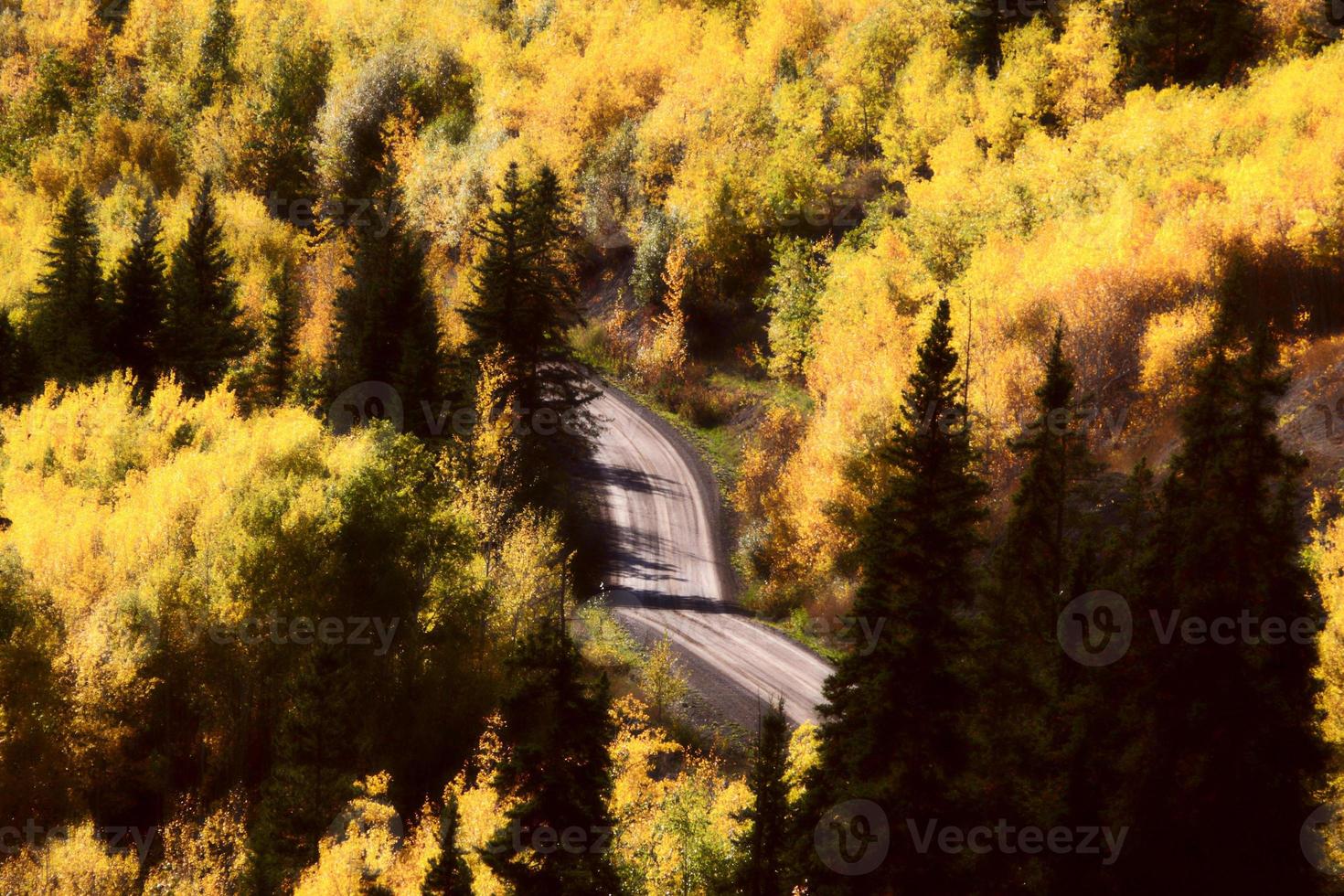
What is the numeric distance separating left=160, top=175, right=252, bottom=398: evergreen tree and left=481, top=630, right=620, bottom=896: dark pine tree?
153ft

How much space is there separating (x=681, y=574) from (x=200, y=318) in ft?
109

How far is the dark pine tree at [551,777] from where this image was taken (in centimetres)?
2328

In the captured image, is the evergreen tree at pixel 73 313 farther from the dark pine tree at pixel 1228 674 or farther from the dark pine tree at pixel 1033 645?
the dark pine tree at pixel 1228 674

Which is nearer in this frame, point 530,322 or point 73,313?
point 530,322

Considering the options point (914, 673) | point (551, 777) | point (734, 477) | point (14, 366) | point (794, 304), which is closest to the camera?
point (914, 673)

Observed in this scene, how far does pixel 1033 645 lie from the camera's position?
27125mm

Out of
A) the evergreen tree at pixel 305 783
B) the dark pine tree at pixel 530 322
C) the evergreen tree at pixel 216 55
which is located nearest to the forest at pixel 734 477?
the evergreen tree at pixel 305 783

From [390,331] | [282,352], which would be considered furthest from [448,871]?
[282,352]

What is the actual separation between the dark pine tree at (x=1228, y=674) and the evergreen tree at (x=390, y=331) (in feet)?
119

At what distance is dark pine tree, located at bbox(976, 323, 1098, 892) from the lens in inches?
950

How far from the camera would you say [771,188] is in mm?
63844

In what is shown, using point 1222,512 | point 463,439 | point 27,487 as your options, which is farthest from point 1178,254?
point 27,487

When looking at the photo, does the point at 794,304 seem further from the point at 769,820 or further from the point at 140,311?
the point at 140,311

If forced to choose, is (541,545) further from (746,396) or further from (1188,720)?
(1188,720)
